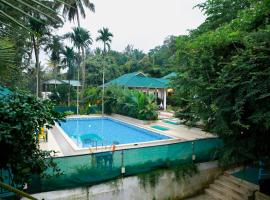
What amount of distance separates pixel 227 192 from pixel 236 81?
4322mm

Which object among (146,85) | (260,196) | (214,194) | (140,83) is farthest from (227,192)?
(140,83)

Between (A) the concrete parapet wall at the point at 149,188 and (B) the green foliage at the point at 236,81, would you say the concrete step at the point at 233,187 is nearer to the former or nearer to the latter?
(A) the concrete parapet wall at the point at 149,188

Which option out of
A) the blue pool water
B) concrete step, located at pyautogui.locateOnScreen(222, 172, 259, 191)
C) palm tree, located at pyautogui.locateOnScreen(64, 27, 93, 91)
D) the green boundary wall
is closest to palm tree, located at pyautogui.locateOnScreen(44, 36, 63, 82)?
palm tree, located at pyautogui.locateOnScreen(64, 27, 93, 91)

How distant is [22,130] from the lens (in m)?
3.42

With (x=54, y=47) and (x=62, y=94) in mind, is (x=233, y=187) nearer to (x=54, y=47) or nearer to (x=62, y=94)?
(x=62, y=94)

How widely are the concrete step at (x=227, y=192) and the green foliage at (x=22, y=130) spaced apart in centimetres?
643

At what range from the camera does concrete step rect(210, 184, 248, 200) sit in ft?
23.5

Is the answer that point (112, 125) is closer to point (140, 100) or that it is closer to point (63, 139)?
point (140, 100)

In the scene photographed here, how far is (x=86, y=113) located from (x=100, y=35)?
44.8 feet

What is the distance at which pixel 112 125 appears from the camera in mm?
17547

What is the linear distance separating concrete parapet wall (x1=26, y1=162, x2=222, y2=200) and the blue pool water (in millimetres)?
4521

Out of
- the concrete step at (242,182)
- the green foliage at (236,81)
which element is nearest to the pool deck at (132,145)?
the concrete step at (242,182)

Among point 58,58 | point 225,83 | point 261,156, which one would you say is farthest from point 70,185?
point 58,58

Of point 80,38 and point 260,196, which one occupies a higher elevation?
point 80,38
